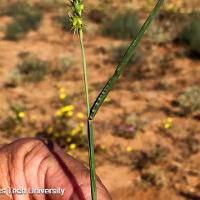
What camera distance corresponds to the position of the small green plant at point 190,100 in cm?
712

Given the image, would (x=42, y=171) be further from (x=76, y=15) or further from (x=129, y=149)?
(x=129, y=149)

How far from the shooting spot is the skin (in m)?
1.62

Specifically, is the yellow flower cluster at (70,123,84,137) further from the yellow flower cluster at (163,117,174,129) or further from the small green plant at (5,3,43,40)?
the small green plant at (5,3,43,40)

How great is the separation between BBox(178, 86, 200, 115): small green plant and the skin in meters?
5.27

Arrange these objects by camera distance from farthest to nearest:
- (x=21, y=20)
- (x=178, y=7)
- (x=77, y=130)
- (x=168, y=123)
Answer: (x=178, y=7) → (x=21, y=20) → (x=168, y=123) → (x=77, y=130)

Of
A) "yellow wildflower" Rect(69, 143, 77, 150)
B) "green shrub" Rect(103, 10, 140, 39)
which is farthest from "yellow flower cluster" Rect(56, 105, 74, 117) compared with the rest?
"green shrub" Rect(103, 10, 140, 39)

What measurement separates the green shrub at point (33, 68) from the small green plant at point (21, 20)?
1647 mm

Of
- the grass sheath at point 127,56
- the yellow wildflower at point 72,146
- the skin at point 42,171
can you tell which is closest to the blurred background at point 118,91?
the yellow wildflower at point 72,146

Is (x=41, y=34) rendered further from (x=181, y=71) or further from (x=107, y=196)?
(x=107, y=196)

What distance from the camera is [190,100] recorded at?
24.0 ft

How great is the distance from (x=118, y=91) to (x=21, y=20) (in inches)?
164

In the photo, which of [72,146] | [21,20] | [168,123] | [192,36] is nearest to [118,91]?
[168,123]

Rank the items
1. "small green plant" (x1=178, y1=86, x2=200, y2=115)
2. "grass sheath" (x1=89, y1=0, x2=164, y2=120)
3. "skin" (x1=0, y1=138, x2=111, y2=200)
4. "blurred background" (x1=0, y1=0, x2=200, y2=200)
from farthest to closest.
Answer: "small green plant" (x1=178, y1=86, x2=200, y2=115) < "blurred background" (x1=0, y1=0, x2=200, y2=200) < "skin" (x1=0, y1=138, x2=111, y2=200) < "grass sheath" (x1=89, y1=0, x2=164, y2=120)

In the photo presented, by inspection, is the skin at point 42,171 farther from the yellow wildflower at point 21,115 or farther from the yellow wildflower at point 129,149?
the yellow wildflower at point 21,115
